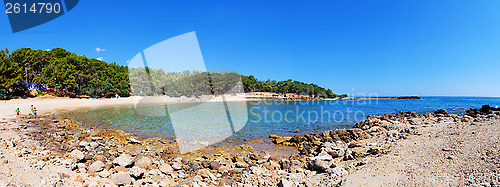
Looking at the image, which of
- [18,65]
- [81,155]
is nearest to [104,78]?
[18,65]

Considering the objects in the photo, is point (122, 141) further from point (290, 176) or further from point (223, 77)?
point (223, 77)

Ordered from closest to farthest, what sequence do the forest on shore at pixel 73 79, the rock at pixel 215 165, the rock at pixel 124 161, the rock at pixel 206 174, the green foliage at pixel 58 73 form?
1. the rock at pixel 206 174
2. the rock at pixel 124 161
3. the rock at pixel 215 165
4. the forest on shore at pixel 73 79
5. the green foliage at pixel 58 73

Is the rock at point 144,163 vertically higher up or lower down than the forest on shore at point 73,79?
lower down

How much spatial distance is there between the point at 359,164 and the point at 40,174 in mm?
8397

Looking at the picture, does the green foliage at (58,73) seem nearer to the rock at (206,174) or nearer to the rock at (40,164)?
the rock at (40,164)

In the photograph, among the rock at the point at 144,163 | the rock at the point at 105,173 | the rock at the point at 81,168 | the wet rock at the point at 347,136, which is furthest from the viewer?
the wet rock at the point at 347,136

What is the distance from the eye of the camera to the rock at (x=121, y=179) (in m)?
4.98

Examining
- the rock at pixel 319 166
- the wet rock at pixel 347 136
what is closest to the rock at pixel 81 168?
the rock at pixel 319 166

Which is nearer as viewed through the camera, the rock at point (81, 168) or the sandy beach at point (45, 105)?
→ the rock at point (81, 168)

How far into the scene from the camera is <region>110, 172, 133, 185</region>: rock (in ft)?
16.3

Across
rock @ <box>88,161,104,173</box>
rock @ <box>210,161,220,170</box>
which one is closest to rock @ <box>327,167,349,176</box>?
rock @ <box>210,161,220,170</box>

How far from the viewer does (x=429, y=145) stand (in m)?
6.79

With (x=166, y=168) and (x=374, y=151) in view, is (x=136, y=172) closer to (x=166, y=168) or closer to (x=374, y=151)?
(x=166, y=168)
